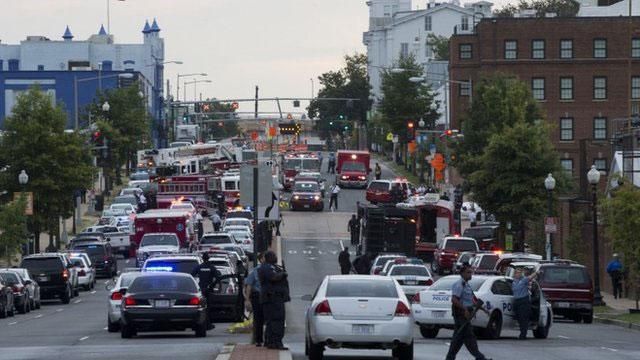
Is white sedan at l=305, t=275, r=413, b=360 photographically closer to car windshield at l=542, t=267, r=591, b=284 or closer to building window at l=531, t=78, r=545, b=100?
car windshield at l=542, t=267, r=591, b=284

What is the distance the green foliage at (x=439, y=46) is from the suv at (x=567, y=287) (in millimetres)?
112795

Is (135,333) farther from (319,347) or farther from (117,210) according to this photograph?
(117,210)

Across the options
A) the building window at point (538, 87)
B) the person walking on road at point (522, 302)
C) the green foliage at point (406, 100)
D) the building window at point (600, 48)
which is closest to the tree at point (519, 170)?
the person walking on road at point (522, 302)

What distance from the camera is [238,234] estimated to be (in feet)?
238

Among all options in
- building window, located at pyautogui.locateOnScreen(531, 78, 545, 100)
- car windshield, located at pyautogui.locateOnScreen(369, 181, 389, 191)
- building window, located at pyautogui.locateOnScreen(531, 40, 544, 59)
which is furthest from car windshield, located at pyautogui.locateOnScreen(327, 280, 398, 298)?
building window, located at pyautogui.locateOnScreen(531, 40, 544, 59)

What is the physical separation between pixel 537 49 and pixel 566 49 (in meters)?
1.96

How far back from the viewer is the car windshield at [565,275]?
4253cm

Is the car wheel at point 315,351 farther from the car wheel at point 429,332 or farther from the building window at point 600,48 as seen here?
the building window at point 600,48

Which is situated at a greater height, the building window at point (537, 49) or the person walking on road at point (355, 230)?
the building window at point (537, 49)

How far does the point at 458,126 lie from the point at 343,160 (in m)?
12.9

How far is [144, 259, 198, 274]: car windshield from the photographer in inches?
1596

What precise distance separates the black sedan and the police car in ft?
16.7

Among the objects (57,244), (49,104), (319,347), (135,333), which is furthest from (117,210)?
(319,347)

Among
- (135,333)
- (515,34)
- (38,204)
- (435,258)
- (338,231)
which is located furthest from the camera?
(515,34)
